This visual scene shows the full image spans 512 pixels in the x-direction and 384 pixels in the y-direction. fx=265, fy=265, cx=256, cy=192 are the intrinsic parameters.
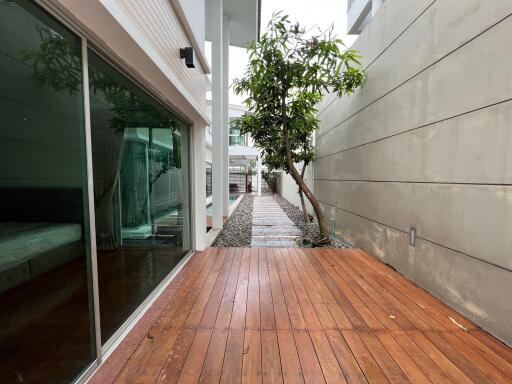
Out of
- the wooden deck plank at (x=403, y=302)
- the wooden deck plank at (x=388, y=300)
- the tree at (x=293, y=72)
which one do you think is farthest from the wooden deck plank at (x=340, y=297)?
the tree at (x=293, y=72)

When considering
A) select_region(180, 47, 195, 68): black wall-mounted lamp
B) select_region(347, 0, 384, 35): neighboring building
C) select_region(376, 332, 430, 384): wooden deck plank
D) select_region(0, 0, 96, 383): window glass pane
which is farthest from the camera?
select_region(347, 0, 384, 35): neighboring building

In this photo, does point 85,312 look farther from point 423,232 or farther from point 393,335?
point 423,232

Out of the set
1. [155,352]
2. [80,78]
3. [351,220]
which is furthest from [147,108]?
[351,220]

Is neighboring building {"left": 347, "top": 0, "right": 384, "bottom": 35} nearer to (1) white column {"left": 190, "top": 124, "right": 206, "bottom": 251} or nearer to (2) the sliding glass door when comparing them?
(1) white column {"left": 190, "top": 124, "right": 206, "bottom": 251}

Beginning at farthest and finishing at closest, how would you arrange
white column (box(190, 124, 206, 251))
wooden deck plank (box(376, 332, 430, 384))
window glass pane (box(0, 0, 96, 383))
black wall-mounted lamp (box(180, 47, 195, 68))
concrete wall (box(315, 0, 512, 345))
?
white column (box(190, 124, 206, 251)), black wall-mounted lamp (box(180, 47, 195, 68)), concrete wall (box(315, 0, 512, 345)), wooden deck plank (box(376, 332, 430, 384)), window glass pane (box(0, 0, 96, 383))

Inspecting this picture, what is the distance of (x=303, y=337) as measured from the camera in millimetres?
1845

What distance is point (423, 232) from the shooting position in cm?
265

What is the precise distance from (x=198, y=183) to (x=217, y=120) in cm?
272

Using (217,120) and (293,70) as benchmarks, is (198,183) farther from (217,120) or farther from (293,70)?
(217,120)

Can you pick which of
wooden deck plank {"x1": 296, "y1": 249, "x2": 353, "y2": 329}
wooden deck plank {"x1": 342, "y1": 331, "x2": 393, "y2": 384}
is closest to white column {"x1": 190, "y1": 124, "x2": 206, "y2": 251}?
wooden deck plank {"x1": 296, "y1": 249, "x2": 353, "y2": 329}

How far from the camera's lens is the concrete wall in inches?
72.1

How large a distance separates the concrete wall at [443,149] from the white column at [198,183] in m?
2.40

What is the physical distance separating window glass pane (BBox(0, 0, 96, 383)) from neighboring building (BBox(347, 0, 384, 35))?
7.78m

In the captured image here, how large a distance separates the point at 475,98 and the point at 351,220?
2765 mm
